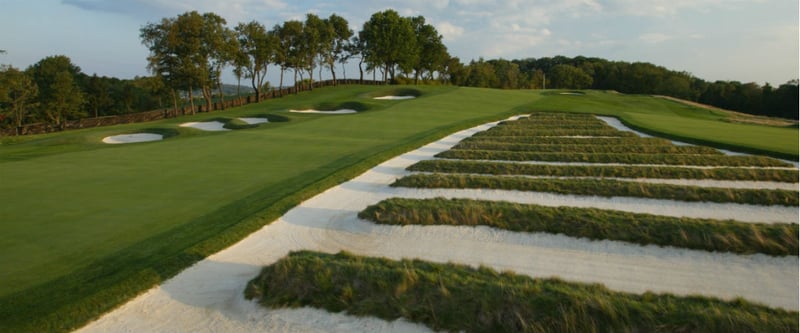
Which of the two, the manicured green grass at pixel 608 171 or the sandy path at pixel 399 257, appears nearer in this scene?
the sandy path at pixel 399 257

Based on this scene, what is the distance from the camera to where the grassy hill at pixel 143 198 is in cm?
617

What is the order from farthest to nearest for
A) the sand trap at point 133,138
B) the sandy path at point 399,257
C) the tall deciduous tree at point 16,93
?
1. the tall deciduous tree at point 16,93
2. the sand trap at point 133,138
3. the sandy path at point 399,257

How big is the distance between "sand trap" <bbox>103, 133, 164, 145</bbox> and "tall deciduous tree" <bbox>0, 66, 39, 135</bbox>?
59.0 ft

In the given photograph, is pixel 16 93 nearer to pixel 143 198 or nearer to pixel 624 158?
pixel 143 198

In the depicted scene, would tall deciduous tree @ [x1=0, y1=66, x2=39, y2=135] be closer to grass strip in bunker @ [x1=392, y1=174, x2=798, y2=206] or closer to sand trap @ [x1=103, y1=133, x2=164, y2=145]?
sand trap @ [x1=103, y1=133, x2=164, y2=145]

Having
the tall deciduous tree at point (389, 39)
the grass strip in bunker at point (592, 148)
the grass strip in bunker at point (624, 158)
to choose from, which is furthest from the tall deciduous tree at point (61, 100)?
the grass strip in bunker at point (624, 158)

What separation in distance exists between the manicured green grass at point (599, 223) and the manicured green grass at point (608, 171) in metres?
4.52

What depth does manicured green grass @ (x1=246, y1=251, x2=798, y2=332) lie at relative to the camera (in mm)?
5191

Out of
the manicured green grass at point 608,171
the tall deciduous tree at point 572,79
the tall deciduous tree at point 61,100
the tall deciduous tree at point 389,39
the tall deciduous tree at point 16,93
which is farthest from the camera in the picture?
the tall deciduous tree at point 572,79

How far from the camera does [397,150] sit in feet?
59.8

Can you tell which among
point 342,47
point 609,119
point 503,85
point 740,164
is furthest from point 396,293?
point 503,85

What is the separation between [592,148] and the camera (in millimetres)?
18469

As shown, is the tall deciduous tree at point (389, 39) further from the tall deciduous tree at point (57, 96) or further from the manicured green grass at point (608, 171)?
the manicured green grass at point (608, 171)

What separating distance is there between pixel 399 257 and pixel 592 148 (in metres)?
14.0
